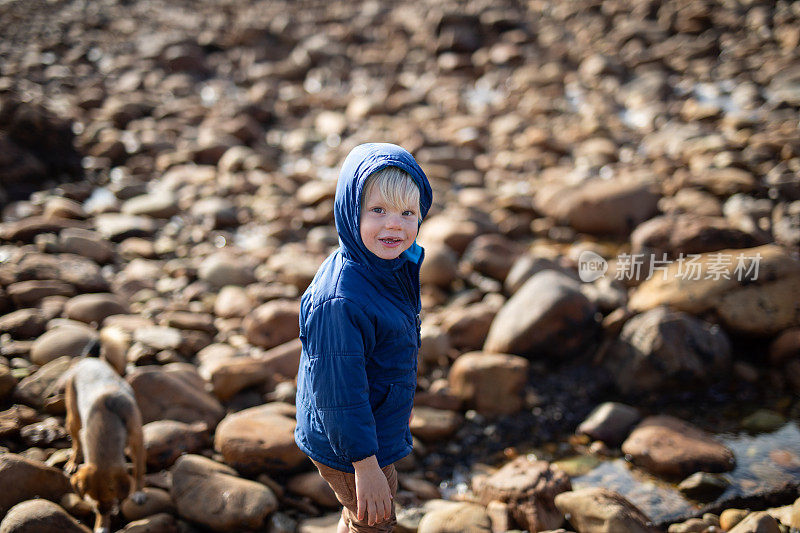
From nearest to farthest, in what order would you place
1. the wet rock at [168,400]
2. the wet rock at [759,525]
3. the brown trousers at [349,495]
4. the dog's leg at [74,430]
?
the brown trousers at [349,495] < the wet rock at [759,525] < the dog's leg at [74,430] < the wet rock at [168,400]

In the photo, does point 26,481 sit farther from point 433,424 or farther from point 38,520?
point 433,424

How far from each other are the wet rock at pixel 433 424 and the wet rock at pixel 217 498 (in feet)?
3.15

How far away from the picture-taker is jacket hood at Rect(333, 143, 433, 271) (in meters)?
1.91

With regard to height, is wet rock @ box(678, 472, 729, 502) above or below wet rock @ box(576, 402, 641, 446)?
below

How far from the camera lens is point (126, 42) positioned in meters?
12.3

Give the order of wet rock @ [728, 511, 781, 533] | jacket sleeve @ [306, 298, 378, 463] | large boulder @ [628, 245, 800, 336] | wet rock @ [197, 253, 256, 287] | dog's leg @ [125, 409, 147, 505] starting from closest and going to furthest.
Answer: jacket sleeve @ [306, 298, 378, 463], wet rock @ [728, 511, 781, 533], dog's leg @ [125, 409, 147, 505], large boulder @ [628, 245, 800, 336], wet rock @ [197, 253, 256, 287]

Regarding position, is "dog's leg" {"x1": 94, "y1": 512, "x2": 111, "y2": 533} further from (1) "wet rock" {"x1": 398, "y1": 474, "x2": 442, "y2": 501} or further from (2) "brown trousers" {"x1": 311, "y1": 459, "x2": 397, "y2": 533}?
(1) "wet rock" {"x1": 398, "y1": 474, "x2": 442, "y2": 501}

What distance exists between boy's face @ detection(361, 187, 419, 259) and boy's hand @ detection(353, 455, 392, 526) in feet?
2.20

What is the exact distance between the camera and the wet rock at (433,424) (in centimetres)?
346

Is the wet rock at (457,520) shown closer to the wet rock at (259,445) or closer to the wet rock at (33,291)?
the wet rock at (259,445)

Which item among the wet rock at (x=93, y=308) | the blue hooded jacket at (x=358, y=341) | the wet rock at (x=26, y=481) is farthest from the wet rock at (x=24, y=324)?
the blue hooded jacket at (x=358, y=341)

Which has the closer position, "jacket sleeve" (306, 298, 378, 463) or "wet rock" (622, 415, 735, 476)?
"jacket sleeve" (306, 298, 378, 463)

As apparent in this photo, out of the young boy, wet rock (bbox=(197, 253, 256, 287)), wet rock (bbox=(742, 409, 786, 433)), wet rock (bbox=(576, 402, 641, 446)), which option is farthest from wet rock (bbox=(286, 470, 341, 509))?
wet rock (bbox=(197, 253, 256, 287))

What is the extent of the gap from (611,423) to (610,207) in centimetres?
254
